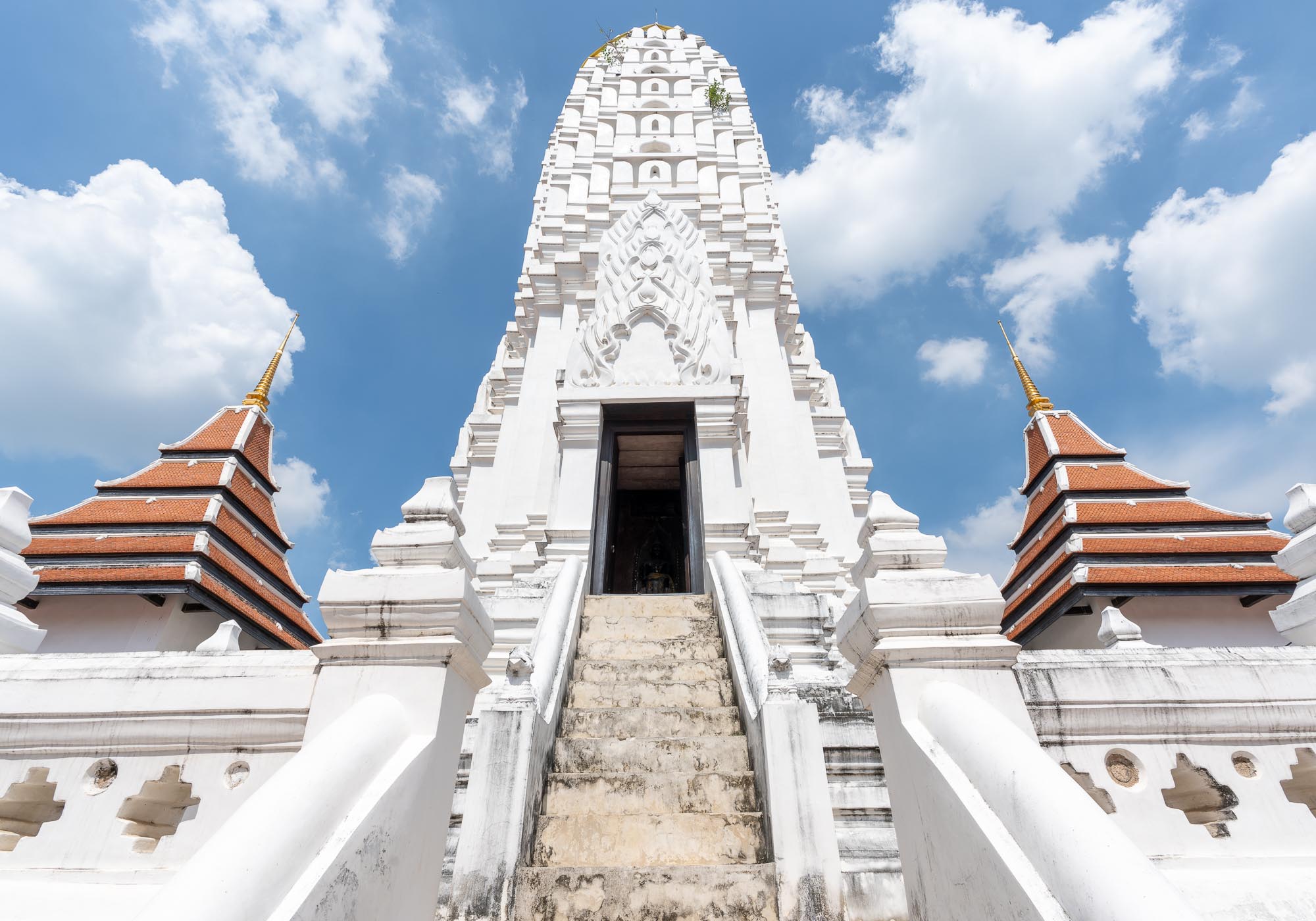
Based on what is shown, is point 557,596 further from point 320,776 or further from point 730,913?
point 320,776

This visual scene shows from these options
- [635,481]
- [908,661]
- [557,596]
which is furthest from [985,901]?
[635,481]

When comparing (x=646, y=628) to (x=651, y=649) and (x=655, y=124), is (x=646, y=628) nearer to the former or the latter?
(x=651, y=649)

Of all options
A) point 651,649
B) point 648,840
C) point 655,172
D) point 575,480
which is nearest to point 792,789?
point 648,840

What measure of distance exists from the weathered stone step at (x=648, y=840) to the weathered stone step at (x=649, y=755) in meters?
0.37

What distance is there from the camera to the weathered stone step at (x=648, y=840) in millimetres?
3230

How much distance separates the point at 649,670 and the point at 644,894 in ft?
6.68

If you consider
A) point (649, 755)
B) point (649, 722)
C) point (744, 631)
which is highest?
point (744, 631)

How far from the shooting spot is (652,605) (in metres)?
6.40

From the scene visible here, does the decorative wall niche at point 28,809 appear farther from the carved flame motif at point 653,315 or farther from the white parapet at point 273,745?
the carved flame motif at point 653,315

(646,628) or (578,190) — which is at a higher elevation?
(578,190)

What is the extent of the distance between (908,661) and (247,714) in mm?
2528

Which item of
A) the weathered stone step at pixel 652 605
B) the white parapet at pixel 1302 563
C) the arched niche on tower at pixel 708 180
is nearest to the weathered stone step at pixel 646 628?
the weathered stone step at pixel 652 605

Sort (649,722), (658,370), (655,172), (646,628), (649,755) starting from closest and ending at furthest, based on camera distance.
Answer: (649,755)
(649,722)
(646,628)
(658,370)
(655,172)

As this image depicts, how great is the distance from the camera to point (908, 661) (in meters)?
2.48
